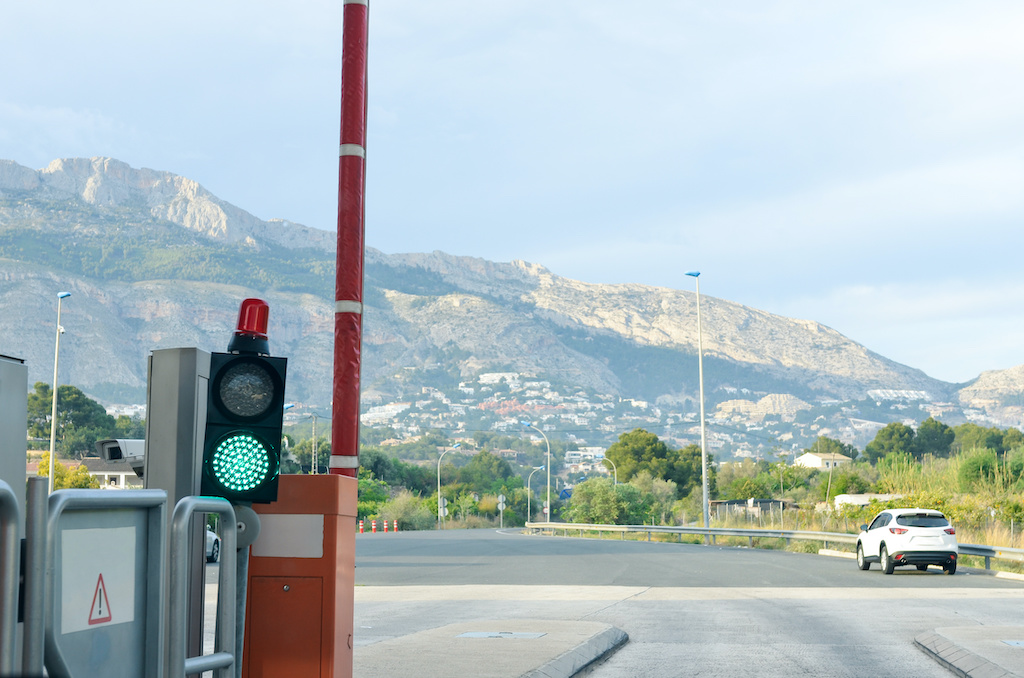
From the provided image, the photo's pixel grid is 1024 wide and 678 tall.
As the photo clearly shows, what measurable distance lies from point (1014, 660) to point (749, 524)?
3946 centimetres

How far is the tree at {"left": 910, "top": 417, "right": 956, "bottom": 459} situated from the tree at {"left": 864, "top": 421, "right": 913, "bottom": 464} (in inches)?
108

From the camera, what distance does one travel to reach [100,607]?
3.67 m

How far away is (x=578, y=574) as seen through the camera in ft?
77.9

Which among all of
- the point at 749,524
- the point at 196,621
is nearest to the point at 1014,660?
the point at 196,621

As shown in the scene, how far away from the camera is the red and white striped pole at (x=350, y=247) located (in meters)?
6.64

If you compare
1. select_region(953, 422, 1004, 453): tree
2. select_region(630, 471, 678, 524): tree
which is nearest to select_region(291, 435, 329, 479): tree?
select_region(630, 471, 678, 524): tree

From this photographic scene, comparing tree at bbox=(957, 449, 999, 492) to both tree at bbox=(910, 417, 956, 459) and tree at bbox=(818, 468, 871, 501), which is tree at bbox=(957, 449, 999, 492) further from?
tree at bbox=(910, 417, 956, 459)

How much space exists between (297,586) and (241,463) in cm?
92

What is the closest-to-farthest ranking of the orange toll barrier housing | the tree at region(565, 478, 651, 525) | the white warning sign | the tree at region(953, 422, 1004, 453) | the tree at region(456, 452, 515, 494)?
1. the white warning sign
2. the orange toll barrier housing
3. the tree at region(565, 478, 651, 525)
4. the tree at region(953, 422, 1004, 453)
5. the tree at region(456, 452, 515, 494)

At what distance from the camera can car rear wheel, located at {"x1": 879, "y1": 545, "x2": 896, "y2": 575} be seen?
76.5ft

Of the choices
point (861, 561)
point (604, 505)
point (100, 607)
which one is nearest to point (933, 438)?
point (604, 505)

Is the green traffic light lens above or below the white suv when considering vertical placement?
above

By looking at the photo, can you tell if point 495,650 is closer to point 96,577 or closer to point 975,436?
point 96,577

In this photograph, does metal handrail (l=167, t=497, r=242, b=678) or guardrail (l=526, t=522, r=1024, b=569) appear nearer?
metal handrail (l=167, t=497, r=242, b=678)
